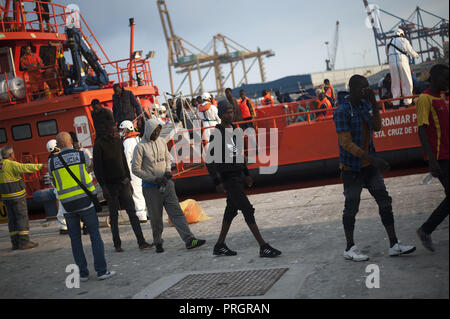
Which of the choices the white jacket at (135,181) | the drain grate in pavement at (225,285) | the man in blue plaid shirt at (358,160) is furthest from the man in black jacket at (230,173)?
the white jacket at (135,181)

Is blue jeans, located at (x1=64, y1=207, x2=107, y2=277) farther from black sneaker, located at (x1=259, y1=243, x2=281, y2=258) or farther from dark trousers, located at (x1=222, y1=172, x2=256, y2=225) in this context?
black sneaker, located at (x1=259, y1=243, x2=281, y2=258)

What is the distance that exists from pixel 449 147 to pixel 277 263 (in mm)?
2226

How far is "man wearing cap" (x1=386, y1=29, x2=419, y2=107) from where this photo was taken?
33.3ft

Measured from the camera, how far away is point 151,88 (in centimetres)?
1429

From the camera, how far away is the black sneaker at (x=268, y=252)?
19.5 feet

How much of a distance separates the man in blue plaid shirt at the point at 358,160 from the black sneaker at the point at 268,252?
93 cm

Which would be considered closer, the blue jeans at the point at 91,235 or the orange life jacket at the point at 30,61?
the blue jeans at the point at 91,235

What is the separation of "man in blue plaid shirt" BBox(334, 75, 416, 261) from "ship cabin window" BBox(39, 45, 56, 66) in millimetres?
10802

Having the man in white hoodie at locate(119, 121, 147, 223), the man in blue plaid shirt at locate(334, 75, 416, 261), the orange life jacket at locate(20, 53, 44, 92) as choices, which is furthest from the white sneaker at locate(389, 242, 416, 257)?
the orange life jacket at locate(20, 53, 44, 92)

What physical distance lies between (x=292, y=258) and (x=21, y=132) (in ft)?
31.3

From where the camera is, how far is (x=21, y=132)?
42.7ft

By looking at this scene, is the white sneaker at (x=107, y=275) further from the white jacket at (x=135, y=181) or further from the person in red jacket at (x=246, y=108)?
the person in red jacket at (x=246, y=108)
